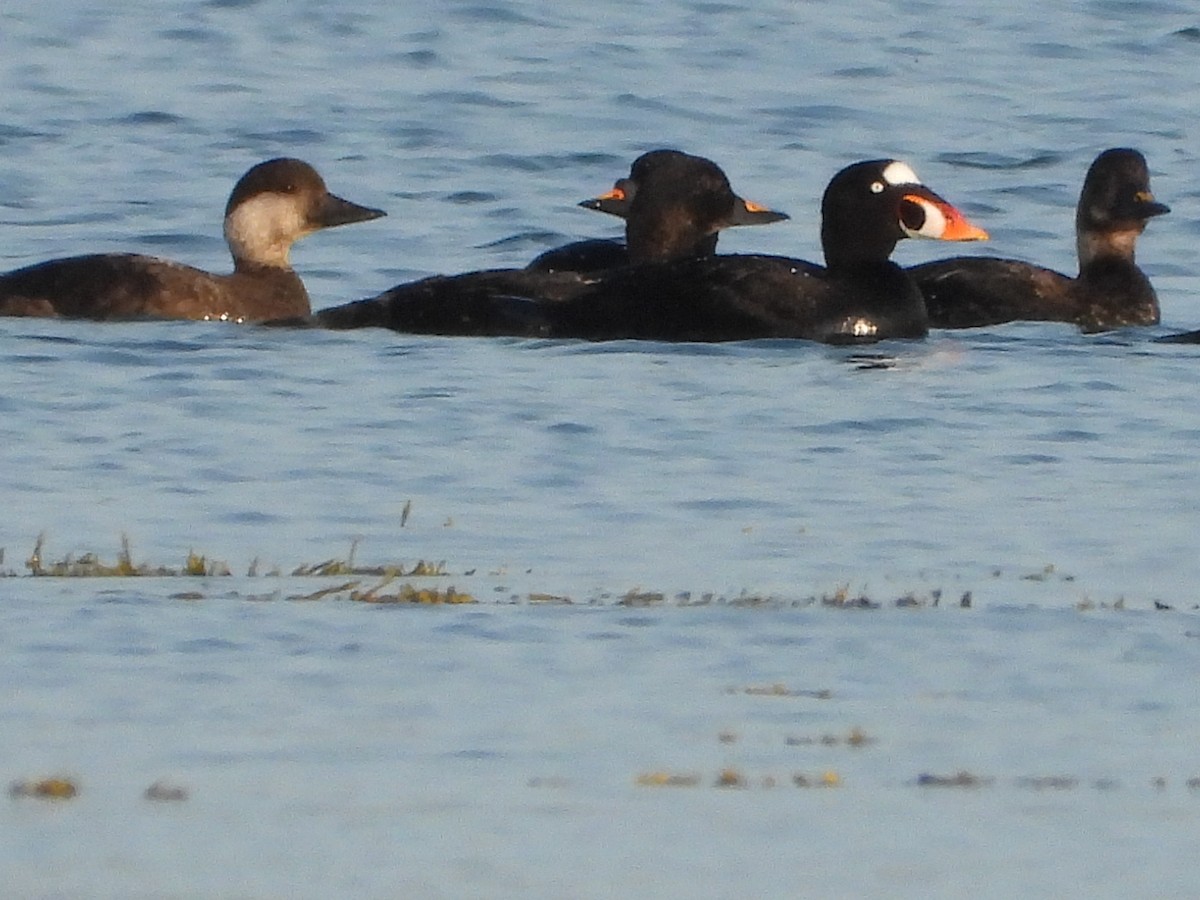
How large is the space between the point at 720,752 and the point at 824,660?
34.6 inches

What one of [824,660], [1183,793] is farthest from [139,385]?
[1183,793]

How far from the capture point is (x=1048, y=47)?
83.0 ft

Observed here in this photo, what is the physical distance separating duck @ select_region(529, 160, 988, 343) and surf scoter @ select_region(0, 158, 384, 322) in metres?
1.61

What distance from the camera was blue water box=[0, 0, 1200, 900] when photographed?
6.06 m

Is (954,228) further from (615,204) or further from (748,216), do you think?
(615,204)

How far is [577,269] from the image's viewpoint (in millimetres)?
14742

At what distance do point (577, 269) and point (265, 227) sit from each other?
1.45m

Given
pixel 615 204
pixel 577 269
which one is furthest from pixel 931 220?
pixel 577 269

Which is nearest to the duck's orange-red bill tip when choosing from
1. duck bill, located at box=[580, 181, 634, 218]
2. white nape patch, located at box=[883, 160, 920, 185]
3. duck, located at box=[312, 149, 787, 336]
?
white nape patch, located at box=[883, 160, 920, 185]

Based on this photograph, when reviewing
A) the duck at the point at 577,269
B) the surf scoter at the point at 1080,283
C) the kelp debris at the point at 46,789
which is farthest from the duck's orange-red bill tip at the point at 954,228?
the kelp debris at the point at 46,789

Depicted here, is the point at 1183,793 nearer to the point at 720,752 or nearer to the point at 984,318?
the point at 720,752

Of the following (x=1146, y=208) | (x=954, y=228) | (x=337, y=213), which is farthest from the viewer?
(x=1146, y=208)

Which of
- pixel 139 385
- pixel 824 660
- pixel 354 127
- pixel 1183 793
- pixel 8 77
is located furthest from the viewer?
pixel 8 77

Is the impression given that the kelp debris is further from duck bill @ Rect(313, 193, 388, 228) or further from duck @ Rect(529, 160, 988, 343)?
duck bill @ Rect(313, 193, 388, 228)
